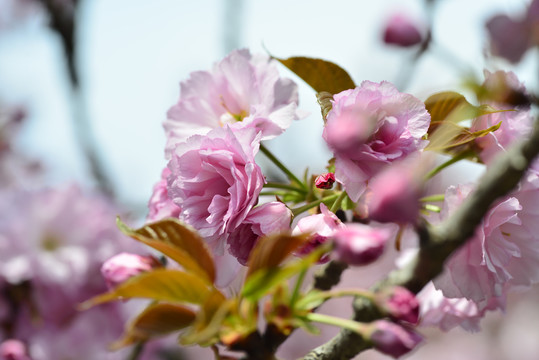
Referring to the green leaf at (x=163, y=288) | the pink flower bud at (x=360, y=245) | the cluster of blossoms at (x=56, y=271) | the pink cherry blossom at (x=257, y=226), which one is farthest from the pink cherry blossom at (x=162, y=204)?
the cluster of blossoms at (x=56, y=271)

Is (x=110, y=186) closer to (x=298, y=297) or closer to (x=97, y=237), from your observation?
(x=97, y=237)

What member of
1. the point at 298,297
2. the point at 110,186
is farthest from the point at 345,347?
the point at 110,186

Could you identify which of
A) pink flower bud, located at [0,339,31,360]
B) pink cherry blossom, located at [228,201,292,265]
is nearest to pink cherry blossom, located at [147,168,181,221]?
pink cherry blossom, located at [228,201,292,265]

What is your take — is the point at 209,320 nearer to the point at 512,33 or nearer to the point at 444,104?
the point at 444,104

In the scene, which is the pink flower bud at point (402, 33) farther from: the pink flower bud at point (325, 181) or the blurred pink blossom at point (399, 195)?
the blurred pink blossom at point (399, 195)

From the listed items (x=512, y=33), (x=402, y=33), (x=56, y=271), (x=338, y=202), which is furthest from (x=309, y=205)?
(x=56, y=271)

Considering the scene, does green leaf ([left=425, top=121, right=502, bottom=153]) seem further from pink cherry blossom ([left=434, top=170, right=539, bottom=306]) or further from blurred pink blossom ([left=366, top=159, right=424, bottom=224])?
blurred pink blossom ([left=366, top=159, right=424, bottom=224])
